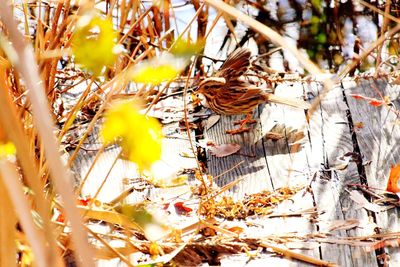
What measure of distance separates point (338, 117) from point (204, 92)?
66 centimetres

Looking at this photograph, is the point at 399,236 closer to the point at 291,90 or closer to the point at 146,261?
the point at 146,261

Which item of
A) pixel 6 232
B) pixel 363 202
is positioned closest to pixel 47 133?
pixel 6 232

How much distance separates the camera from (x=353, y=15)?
224 inches

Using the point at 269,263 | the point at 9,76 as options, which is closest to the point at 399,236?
the point at 269,263

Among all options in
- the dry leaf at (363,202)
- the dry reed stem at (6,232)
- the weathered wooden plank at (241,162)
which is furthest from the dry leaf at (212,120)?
the dry reed stem at (6,232)

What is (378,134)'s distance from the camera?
11.9 ft

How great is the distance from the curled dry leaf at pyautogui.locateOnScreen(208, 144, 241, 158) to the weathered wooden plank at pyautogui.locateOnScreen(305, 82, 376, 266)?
347mm

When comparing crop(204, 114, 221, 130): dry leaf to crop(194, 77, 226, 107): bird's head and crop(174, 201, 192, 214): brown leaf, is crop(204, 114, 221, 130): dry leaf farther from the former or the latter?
crop(174, 201, 192, 214): brown leaf

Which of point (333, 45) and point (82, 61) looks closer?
point (82, 61)

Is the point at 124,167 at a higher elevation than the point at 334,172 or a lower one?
higher

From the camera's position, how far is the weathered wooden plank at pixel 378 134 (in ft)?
10.7

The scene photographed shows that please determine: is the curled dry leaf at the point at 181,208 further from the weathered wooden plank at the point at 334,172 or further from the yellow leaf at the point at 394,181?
the yellow leaf at the point at 394,181

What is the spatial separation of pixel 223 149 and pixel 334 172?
0.53 meters

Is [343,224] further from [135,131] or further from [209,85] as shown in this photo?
[135,131]
